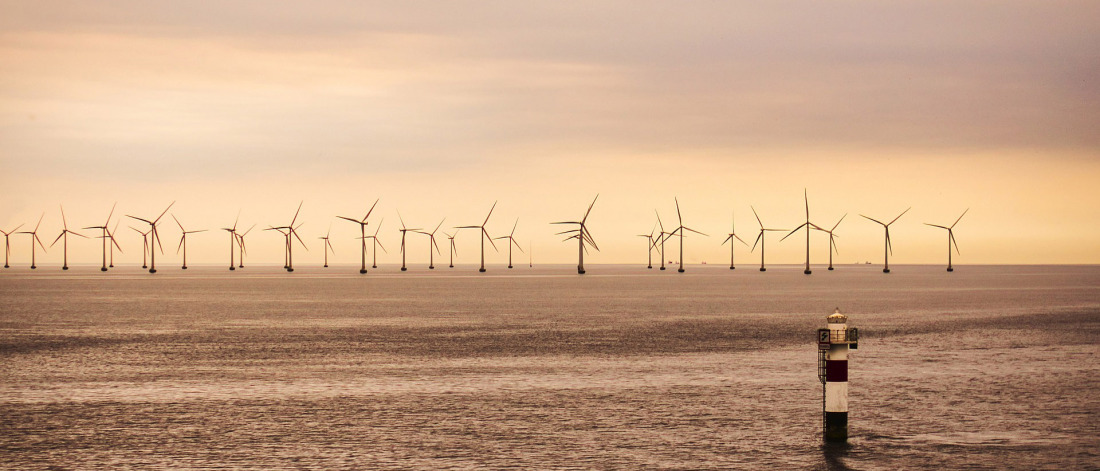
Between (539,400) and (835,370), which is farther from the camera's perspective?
(539,400)

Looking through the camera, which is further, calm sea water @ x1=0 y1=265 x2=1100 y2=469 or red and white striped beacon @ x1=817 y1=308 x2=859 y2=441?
red and white striped beacon @ x1=817 y1=308 x2=859 y2=441

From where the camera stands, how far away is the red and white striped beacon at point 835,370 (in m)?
16.7

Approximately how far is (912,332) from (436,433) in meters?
31.1

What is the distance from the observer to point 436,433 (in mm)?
18469

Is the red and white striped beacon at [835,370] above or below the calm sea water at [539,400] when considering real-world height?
above

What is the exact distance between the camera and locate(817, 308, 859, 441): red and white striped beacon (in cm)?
1670

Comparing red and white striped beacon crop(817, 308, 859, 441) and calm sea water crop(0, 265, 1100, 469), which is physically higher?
red and white striped beacon crop(817, 308, 859, 441)

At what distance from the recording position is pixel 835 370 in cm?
1689

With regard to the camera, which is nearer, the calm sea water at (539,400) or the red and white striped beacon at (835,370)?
the calm sea water at (539,400)

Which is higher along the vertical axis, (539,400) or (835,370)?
(835,370)

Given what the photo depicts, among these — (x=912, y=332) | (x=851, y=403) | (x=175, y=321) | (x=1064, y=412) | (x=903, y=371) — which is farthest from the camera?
(x=175, y=321)

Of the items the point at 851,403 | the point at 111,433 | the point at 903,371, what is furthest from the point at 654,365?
the point at 111,433

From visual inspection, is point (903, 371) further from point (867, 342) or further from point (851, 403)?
point (867, 342)

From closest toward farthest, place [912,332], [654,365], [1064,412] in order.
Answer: [1064,412] → [654,365] → [912,332]
